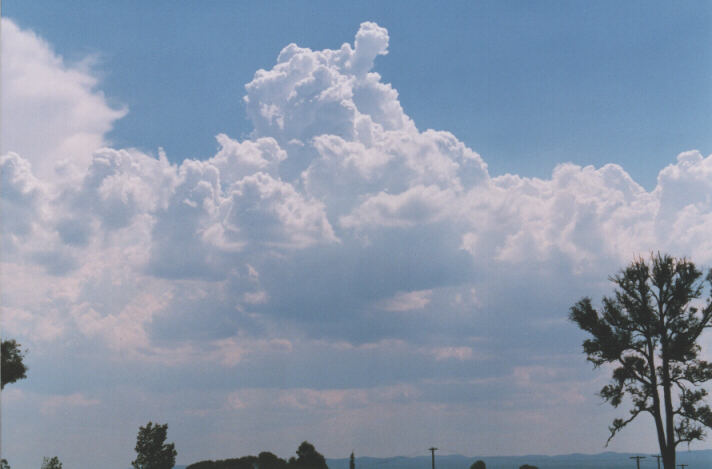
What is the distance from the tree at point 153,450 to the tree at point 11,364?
2058 cm

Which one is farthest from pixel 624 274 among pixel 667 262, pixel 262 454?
pixel 262 454

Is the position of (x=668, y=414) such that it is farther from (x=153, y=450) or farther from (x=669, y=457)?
(x=153, y=450)

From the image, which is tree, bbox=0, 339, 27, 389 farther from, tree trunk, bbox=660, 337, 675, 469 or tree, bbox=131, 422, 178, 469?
tree trunk, bbox=660, 337, 675, 469

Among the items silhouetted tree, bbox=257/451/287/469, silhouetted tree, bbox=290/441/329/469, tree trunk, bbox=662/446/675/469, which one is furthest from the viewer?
silhouetted tree, bbox=290/441/329/469

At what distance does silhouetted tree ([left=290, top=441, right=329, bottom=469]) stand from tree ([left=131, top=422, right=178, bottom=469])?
626 inches

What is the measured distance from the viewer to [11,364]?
4506 cm

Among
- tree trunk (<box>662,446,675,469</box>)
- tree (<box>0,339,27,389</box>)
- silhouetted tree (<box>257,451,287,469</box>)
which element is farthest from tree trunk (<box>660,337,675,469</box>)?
tree (<box>0,339,27,389</box>)

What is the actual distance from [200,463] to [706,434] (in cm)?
3466

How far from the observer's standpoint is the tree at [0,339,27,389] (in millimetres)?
44781

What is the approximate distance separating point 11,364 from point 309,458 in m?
24.1

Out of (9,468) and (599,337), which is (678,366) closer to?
(599,337)

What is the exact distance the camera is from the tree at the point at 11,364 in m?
44.8

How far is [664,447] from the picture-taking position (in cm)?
3916

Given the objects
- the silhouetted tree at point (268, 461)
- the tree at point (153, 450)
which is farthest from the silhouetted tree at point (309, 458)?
the tree at point (153, 450)
